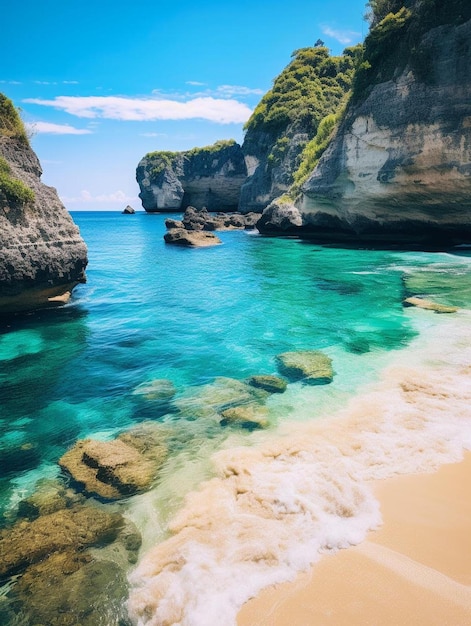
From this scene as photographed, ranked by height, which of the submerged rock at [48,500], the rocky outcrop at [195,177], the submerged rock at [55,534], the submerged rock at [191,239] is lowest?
the submerged rock at [48,500]

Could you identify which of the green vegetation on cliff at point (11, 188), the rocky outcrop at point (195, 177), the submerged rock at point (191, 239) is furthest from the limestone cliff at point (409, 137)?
the rocky outcrop at point (195, 177)

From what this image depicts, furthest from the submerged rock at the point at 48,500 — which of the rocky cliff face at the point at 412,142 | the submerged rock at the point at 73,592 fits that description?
the rocky cliff face at the point at 412,142

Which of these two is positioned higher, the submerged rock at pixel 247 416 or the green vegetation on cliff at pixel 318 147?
the green vegetation on cliff at pixel 318 147

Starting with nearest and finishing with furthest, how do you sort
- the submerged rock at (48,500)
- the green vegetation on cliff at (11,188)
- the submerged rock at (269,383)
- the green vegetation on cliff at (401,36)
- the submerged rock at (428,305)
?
1. the submerged rock at (48,500)
2. the submerged rock at (269,383)
3. the green vegetation on cliff at (11,188)
4. the submerged rock at (428,305)
5. the green vegetation on cliff at (401,36)

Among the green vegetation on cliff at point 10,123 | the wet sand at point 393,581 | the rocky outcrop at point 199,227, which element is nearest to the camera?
the wet sand at point 393,581

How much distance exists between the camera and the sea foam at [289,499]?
4.16 meters

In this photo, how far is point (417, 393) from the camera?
8.12 m

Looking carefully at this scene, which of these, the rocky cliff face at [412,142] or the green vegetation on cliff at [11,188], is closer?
the green vegetation on cliff at [11,188]

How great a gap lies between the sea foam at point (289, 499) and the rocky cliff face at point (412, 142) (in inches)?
793

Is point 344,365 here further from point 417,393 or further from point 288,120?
point 288,120

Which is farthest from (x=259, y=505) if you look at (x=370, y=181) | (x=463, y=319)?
(x=370, y=181)

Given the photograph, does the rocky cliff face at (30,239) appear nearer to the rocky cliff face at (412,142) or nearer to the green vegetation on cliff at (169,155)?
the rocky cliff face at (412,142)

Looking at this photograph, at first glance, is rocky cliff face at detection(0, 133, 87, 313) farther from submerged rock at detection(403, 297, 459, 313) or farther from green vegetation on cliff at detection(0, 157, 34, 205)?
submerged rock at detection(403, 297, 459, 313)

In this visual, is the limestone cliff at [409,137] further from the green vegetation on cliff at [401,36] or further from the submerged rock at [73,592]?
the submerged rock at [73,592]
